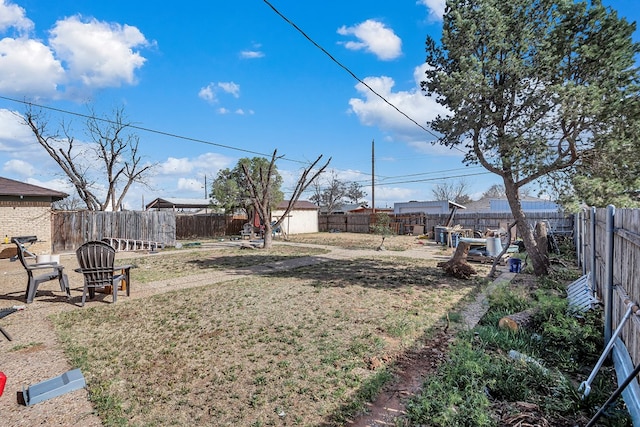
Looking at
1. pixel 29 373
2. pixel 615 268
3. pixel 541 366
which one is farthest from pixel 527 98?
pixel 29 373

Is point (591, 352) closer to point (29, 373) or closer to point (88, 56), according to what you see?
point (29, 373)

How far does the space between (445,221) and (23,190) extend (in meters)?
20.5

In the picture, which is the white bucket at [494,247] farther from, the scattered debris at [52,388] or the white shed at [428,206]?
the white shed at [428,206]

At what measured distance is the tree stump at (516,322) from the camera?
12.9 ft

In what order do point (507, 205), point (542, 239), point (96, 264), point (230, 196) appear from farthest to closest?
point (507, 205) < point (230, 196) < point (542, 239) < point (96, 264)

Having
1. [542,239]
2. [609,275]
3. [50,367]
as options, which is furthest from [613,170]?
[50,367]

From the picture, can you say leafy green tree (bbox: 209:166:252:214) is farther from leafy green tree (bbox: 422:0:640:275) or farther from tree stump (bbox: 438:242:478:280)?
leafy green tree (bbox: 422:0:640:275)

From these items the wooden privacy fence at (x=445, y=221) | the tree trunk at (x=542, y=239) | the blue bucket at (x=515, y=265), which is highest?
the wooden privacy fence at (x=445, y=221)

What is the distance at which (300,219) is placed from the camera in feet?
82.7

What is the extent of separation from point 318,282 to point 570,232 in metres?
12.6

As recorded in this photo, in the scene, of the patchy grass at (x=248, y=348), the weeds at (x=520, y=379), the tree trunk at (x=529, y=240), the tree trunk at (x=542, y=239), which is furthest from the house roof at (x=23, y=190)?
the tree trunk at (x=542, y=239)

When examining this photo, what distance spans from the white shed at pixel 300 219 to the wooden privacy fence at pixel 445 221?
35.6 inches

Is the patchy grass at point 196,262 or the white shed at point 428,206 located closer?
the patchy grass at point 196,262

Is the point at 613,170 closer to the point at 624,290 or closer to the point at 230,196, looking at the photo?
the point at 624,290
